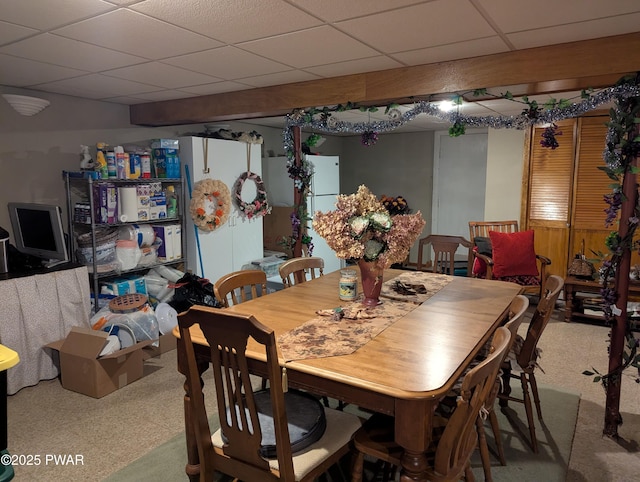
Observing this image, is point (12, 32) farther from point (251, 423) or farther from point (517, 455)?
point (517, 455)

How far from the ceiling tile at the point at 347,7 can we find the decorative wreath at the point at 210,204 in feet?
8.94

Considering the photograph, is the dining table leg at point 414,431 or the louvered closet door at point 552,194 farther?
the louvered closet door at point 552,194

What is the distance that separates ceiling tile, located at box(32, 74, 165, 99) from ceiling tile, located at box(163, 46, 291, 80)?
29.6 inches

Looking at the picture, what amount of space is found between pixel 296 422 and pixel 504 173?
4.83m

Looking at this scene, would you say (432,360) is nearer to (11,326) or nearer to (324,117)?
(324,117)

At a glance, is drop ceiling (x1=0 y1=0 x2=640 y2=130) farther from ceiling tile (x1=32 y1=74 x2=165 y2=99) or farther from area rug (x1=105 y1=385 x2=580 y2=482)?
area rug (x1=105 y1=385 x2=580 y2=482)

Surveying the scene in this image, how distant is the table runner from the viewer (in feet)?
5.94

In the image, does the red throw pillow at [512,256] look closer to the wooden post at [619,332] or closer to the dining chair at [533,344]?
the wooden post at [619,332]

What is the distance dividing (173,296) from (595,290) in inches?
164

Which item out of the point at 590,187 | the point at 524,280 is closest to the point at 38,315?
the point at 524,280

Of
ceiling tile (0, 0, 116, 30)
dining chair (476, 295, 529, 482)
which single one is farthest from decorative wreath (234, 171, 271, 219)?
dining chair (476, 295, 529, 482)

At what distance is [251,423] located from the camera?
64.4 inches

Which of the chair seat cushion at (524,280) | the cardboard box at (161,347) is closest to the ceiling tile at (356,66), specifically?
the cardboard box at (161,347)

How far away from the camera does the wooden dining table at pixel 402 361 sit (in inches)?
59.5
